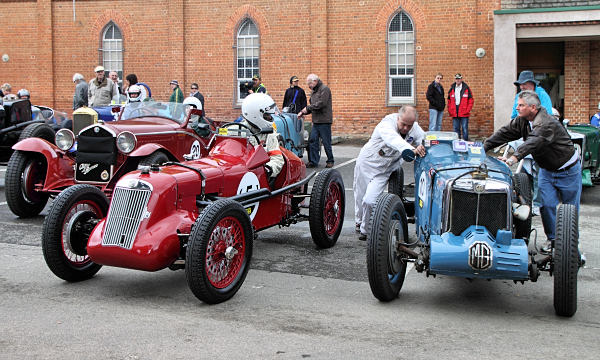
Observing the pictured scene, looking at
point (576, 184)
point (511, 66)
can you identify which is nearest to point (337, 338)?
point (576, 184)

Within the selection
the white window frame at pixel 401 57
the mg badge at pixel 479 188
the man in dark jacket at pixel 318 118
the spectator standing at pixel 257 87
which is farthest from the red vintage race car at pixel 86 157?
the white window frame at pixel 401 57

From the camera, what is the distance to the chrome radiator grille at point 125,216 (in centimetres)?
631

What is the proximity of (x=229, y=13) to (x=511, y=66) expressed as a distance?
29.1 feet

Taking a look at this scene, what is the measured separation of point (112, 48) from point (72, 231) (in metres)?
20.1

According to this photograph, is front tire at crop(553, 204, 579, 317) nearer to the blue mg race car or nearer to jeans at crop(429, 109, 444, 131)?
the blue mg race car

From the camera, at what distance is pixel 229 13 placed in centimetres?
2417

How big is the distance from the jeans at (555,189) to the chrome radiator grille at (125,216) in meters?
3.99

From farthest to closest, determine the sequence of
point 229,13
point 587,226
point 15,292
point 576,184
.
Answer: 1. point 229,13
2. point 587,226
3. point 576,184
4. point 15,292

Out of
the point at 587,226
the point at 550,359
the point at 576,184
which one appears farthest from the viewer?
the point at 587,226

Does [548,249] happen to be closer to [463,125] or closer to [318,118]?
[318,118]

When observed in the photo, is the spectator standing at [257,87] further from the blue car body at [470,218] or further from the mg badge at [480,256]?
the mg badge at [480,256]

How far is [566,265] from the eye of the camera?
5723 millimetres

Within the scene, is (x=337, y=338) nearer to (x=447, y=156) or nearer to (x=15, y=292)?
(x=447, y=156)

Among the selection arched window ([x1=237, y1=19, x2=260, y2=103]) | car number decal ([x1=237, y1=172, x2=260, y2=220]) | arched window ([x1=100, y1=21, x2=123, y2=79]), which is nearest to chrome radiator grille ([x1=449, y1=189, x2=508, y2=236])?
car number decal ([x1=237, y1=172, x2=260, y2=220])
